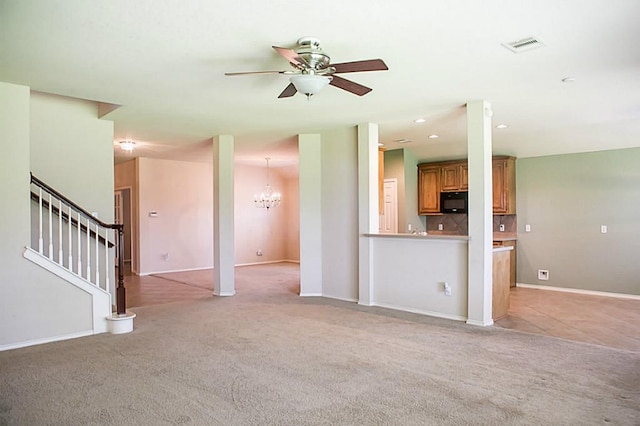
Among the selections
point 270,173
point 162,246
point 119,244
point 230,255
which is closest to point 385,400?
point 119,244

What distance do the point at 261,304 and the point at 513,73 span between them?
409 cm

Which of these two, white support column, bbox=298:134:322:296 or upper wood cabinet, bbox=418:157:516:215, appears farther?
upper wood cabinet, bbox=418:157:516:215

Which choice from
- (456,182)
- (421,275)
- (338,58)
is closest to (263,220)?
(456,182)

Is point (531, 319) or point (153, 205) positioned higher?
point (153, 205)

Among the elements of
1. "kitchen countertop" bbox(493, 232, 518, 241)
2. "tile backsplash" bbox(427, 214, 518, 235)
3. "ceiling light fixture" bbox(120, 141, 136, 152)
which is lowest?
"kitchen countertop" bbox(493, 232, 518, 241)

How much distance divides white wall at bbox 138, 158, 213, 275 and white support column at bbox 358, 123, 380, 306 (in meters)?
5.05

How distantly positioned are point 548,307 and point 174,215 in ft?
24.0

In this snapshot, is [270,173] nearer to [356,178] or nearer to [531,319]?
[356,178]

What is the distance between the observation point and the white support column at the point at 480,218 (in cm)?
482

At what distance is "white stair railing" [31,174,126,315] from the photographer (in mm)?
4480

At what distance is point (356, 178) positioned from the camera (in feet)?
20.4

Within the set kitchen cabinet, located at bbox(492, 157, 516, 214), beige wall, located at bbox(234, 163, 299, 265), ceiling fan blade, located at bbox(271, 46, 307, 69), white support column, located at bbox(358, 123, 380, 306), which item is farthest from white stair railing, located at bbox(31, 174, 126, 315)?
kitchen cabinet, located at bbox(492, 157, 516, 214)

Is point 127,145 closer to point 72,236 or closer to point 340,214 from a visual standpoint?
point 72,236

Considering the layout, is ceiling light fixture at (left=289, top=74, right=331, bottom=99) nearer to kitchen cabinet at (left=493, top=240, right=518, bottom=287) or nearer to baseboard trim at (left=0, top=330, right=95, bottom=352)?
baseboard trim at (left=0, top=330, right=95, bottom=352)
